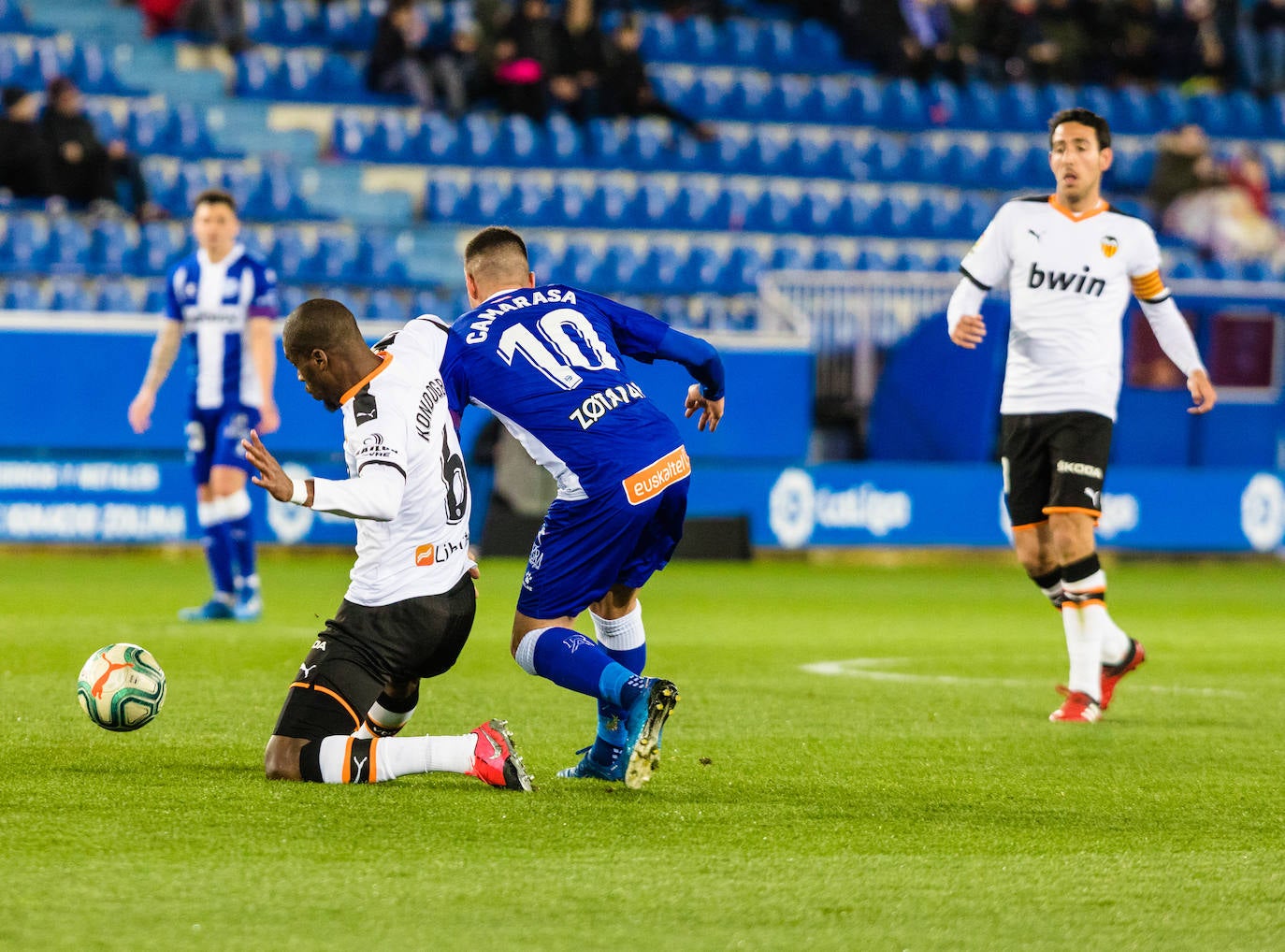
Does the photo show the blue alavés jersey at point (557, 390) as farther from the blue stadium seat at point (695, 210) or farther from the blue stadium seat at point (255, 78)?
the blue stadium seat at point (255, 78)

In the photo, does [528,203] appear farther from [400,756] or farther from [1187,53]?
[400,756]

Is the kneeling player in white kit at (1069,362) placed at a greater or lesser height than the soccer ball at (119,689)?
greater

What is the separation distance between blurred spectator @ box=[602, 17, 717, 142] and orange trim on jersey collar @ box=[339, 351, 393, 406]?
1574 cm

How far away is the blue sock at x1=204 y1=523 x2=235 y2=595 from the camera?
9.86 meters

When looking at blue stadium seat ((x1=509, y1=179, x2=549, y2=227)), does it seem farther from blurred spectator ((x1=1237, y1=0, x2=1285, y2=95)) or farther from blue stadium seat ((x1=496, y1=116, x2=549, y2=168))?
blurred spectator ((x1=1237, y1=0, x2=1285, y2=95))

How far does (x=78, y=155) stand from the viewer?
16.4m

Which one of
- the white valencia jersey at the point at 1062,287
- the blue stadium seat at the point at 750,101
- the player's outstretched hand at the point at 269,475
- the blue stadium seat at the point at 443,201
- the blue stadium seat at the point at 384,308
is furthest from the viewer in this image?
the blue stadium seat at the point at 750,101

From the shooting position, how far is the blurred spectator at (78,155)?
16375mm

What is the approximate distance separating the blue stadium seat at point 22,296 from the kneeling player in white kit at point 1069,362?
9.81 meters

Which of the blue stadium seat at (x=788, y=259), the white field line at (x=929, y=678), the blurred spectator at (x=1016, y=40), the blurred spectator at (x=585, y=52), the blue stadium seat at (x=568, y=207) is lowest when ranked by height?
the white field line at (x=929, y=678)

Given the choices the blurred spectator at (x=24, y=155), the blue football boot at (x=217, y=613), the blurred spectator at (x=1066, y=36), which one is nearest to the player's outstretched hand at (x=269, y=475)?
the blue football boot at (x=217, y=613)

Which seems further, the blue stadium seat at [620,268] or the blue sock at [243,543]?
the blue stadium seat at [620,268]

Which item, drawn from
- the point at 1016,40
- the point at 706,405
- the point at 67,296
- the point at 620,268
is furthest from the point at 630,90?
the point at 706,405

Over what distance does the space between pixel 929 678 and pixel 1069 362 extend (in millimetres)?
1743
